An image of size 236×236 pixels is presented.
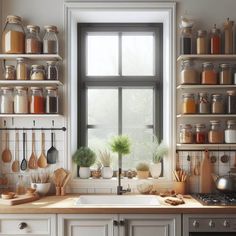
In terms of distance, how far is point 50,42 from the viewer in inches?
117

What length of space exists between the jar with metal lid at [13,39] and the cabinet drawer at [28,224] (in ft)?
4.64

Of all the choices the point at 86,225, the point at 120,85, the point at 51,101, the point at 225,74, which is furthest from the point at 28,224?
the point at 225,74

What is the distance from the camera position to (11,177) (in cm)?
315

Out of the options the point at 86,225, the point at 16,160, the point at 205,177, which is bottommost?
the point at 86,225

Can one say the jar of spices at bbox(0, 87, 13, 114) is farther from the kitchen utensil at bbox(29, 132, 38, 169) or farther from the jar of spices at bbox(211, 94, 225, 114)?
the jar of spices at bbox(211, 94, 225, 114)

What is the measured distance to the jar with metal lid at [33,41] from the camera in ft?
9.66

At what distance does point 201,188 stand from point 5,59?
2196 mm

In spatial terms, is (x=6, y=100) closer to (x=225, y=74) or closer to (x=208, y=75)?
(x=208, y=75)

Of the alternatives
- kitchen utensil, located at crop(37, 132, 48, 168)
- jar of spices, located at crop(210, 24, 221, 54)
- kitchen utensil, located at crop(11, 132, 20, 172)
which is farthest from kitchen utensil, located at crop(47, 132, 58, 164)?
jar of spices, located at crop(210, 24, 221, 54)

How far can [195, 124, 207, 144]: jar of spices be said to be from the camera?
3002 millimetres

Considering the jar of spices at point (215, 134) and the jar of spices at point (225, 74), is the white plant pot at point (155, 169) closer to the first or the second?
the jar of spices at point (215, 134)

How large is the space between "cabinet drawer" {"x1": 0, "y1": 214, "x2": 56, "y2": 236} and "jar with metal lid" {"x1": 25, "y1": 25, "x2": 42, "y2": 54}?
141 cm

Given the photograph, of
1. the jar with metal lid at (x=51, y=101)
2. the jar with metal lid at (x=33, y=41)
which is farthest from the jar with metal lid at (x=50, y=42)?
the jar with metal lid at (x=51, y=101)

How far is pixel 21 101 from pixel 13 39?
55 centimetres
